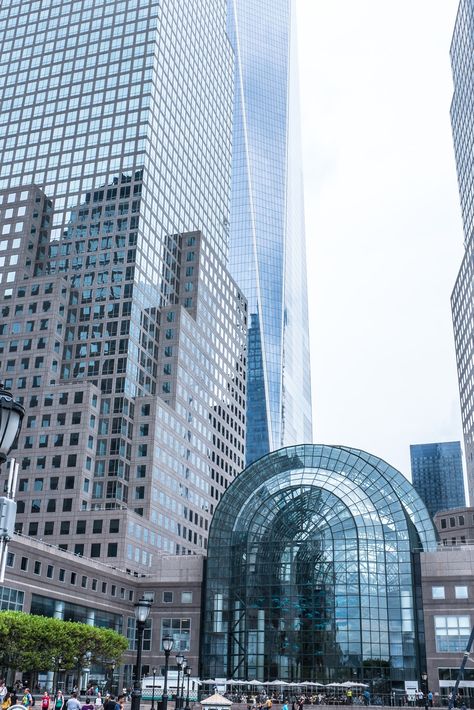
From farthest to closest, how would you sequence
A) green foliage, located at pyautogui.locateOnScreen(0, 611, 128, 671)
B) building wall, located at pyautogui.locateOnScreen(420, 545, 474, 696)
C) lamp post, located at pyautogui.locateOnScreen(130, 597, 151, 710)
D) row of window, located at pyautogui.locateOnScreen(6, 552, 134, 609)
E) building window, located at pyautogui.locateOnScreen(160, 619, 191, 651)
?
building window, located at pyautogui.locateOnScreen(160, 619, 191, 651), row of window, located at pyautogui.locateOnScreen(6, 552, 134, 609), building wall, located at pyautogui.locateOnScreen(420, 545, 474, 696), green foliage, located at pyautogui.locateOnScreen(0, 611, 128, 671), lamp post, located at pyautogui.locateOnScreen(130, 597, 151, 710)

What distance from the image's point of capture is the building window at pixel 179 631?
9162 centimetres

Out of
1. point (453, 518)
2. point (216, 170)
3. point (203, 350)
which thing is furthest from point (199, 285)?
point (453, 518)

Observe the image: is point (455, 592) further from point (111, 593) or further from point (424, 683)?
point (111, 593)

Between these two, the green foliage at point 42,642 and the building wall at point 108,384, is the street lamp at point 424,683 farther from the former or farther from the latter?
the building wall at point 108,384

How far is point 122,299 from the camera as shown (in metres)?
135

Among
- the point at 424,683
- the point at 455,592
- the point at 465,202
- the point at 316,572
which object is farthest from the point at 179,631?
the point at 465,202

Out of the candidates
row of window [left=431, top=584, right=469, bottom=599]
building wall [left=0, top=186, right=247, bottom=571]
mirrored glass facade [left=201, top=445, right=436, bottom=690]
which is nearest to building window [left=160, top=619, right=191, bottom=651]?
mirrored glass facade [left=201, top=445, right=436, bottom=690]

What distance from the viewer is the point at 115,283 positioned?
136 metres

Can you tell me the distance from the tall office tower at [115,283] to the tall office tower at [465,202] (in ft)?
160

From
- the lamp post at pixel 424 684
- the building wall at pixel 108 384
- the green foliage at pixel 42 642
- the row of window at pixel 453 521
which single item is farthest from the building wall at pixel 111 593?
the row of window at pixel 453 521

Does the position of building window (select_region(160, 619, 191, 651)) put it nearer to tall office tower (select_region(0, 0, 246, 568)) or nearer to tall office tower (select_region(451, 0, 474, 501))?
tall office tower (select_region(0, 0, 246, 568))

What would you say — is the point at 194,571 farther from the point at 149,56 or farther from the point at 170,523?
the point at 149,56

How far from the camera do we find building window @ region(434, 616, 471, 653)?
270 feet

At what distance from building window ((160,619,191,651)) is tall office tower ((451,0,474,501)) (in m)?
84.2
